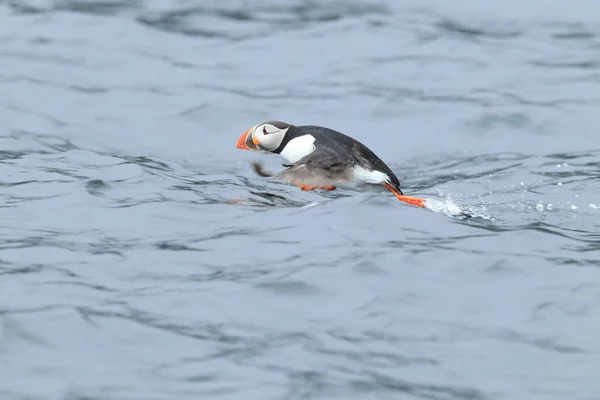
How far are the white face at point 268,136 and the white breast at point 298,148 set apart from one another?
136 mm

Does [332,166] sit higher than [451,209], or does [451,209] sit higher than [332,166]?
[332,166]

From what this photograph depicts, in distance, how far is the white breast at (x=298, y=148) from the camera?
6.56 meters

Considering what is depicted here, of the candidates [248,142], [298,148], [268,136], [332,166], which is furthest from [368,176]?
[248,142]

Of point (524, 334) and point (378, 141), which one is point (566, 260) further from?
point (378, 141)

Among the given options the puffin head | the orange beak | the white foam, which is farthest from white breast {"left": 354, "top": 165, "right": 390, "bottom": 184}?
the orange beak

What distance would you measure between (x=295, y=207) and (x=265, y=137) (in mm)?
1229

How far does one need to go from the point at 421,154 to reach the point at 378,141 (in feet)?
1.35

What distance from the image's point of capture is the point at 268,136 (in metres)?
7.04

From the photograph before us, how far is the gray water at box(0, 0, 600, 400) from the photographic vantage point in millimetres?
3943

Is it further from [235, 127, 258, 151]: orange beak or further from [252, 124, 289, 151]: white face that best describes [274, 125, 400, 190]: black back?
[235, 127, 258, 151]: orange beak

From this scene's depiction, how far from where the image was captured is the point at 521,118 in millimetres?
8289

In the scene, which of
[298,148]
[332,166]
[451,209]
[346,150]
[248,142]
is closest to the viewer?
[451,209]

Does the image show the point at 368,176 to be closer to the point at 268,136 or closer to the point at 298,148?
the point at 298,148

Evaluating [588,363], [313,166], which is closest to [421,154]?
[313,166]
